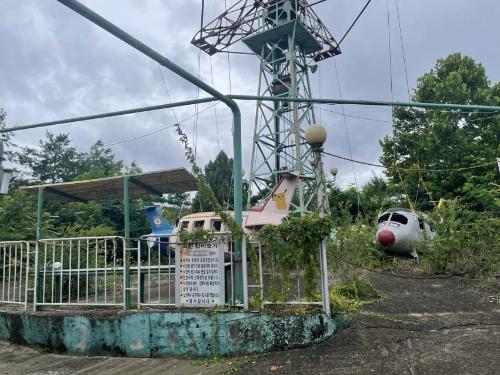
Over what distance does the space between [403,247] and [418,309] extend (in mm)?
6732

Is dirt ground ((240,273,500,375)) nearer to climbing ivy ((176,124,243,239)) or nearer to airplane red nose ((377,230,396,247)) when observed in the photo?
climbing ivy ((176,124,243,239))

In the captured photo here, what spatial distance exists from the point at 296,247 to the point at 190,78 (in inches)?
113

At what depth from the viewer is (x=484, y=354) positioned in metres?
5.32

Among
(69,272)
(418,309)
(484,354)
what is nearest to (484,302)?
(418,309)

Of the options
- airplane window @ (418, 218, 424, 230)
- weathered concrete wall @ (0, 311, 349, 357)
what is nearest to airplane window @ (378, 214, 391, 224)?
airplane window @ (418, 218, 424, 230)

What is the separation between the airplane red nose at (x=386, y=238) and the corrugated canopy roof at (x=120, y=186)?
852cm

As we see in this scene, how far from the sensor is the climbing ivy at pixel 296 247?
624 cm

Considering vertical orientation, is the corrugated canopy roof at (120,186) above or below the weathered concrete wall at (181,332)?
above

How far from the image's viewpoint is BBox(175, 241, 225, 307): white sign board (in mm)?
6441

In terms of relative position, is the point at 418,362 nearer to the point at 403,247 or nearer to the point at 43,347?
the point at 43,347

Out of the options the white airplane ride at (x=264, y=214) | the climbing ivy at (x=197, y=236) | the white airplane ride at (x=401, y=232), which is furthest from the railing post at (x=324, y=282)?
the white airplane ride at (x=401, y=232)

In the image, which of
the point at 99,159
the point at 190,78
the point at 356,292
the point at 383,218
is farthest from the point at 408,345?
the point at 99,159

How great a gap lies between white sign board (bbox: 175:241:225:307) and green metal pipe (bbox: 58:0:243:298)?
0.29 metres

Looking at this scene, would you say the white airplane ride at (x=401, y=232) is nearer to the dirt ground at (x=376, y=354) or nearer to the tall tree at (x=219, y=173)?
the dirt ground at (x=376, y=354)
